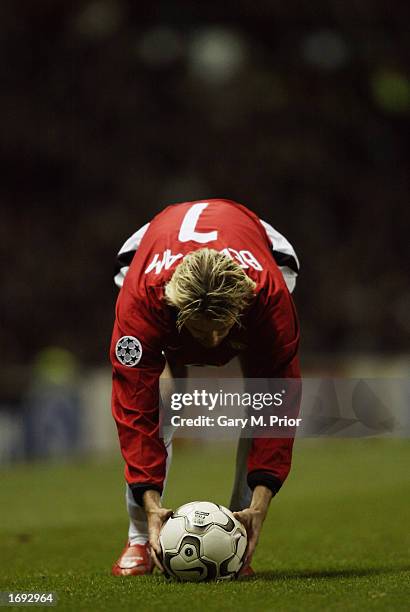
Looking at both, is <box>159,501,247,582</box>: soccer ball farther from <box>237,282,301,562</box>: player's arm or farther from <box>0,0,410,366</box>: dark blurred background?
<box>0,0,410,366</box>: dark blurred background

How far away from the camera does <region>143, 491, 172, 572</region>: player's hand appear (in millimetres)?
3898

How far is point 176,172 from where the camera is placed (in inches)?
890

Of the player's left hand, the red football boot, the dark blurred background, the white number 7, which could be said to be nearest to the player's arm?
the player's left hand

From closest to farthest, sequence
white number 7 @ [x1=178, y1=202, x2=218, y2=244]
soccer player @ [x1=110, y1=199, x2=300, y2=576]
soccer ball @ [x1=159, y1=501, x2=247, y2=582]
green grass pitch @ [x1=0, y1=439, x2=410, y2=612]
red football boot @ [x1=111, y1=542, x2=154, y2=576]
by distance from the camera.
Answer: green grass pitch @ [x1=0, y1=439, x2=410, y2=612]
soccer player @ [x1=110, y1=199, x2=300, y2=576]
soccer ball @ [x1=159, y1=501, x2=247, y2=582]
white number 7 @ [x1=178, y1=202, x2=218, y2=244]
red football boot @ [x1=111, y1=542, x2=154, y2=576]

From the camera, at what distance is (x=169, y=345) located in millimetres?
4016

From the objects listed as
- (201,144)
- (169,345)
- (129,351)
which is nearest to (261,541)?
(169,345)

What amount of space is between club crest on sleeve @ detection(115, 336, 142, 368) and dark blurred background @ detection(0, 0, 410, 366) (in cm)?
1606

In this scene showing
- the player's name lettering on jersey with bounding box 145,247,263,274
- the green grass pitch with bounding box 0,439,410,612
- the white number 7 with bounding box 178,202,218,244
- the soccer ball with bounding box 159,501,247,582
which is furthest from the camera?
the white number 7 with bounding box 178,202,218,244

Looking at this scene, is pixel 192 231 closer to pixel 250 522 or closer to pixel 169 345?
pixel 169 345

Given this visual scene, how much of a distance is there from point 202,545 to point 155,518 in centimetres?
21

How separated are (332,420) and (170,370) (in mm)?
6839

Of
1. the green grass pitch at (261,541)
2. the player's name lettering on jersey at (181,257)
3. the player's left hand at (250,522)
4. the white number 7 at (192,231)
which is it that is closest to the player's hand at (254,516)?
the player's left hand at (250,522)

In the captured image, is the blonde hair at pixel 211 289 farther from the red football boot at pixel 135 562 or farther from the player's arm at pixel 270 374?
the red football boot at pixel 135 562

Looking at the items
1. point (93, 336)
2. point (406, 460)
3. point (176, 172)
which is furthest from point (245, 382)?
point (176, 172)
